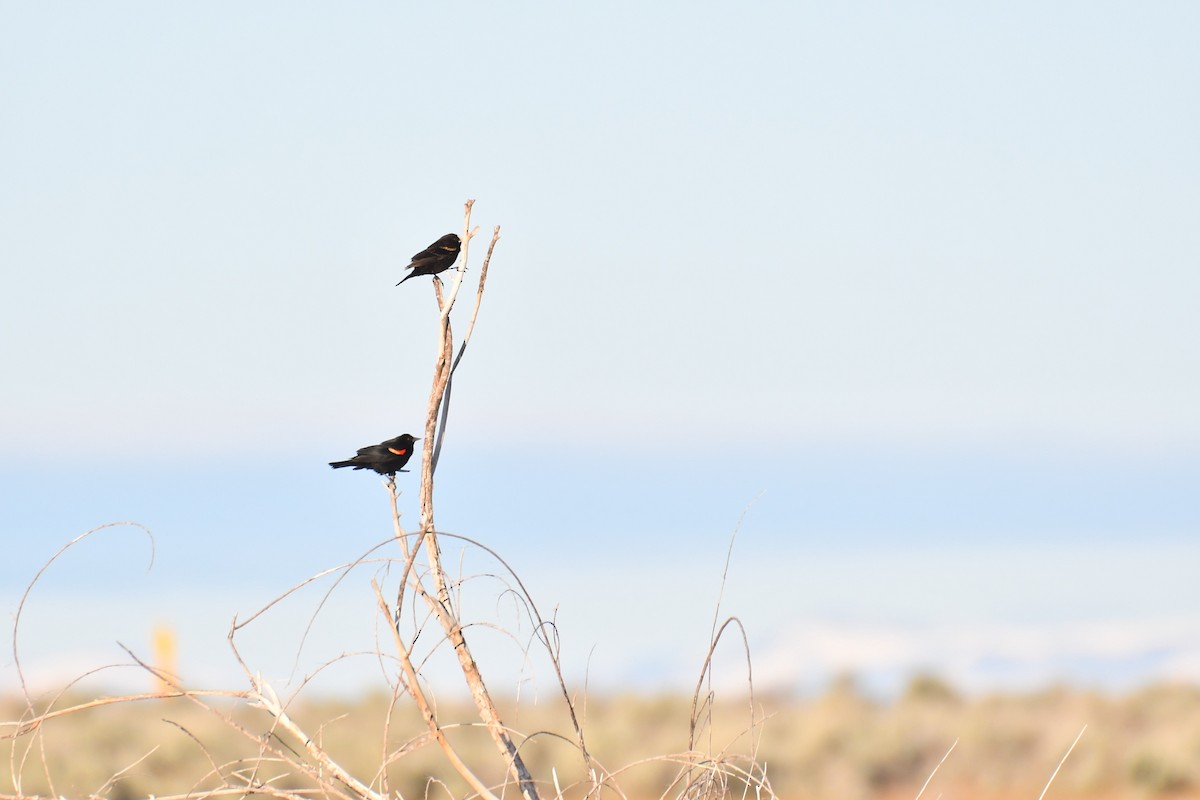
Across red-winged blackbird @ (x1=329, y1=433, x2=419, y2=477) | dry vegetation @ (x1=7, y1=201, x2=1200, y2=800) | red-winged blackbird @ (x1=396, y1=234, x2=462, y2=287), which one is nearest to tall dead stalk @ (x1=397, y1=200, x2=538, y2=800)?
red-winged blackbird @ (x1=329, y1=433, x2=419, y2=477)

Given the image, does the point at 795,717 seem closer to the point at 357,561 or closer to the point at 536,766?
the point at 536,766

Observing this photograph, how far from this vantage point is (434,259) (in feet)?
15.0

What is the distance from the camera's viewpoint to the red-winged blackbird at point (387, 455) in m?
3.62

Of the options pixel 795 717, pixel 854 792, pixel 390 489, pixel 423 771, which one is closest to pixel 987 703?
pixel 795 717

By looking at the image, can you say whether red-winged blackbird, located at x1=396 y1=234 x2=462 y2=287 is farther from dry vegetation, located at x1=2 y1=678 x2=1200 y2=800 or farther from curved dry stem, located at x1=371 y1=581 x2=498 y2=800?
dry vegetation, located at x1=2 y1=678 x2=1200 y2=800

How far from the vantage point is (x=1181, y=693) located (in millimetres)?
21578

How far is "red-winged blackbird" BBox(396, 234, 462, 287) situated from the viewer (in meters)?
4.57

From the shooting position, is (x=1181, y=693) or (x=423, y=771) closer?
(x=423, y=771)

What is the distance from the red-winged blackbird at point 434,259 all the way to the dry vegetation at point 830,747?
11051mm

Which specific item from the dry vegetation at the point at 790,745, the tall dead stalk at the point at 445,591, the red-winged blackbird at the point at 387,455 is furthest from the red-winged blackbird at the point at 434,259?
the dry vegetation at the point at 790,745

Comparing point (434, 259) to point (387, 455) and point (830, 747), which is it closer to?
point (387, 455)

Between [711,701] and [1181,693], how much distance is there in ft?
70.6

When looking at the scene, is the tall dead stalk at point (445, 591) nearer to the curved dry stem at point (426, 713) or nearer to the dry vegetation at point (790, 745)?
the curved dry stem at point (426, 713)

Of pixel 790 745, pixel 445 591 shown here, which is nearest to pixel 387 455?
pixel 445 591
